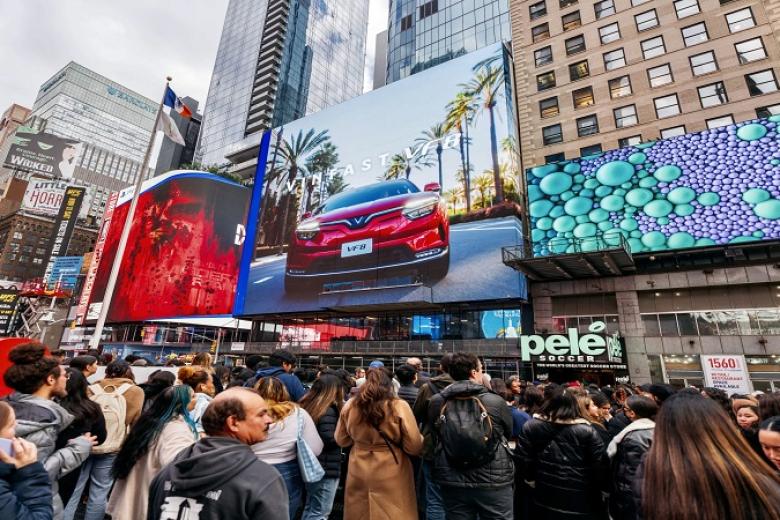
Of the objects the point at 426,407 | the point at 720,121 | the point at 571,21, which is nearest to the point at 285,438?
the point at 426,407

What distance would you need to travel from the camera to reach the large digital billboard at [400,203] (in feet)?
94.7

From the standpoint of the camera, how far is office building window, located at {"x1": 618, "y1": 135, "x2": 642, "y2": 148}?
1015 inches

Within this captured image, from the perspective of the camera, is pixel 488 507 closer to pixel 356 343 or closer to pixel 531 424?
pixel 531 424

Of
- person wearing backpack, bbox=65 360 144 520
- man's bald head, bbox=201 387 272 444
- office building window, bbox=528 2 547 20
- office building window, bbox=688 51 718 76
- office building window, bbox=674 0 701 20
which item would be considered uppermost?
office building window, bbox=528 2 547 20

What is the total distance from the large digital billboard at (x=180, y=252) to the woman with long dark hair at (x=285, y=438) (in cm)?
5207

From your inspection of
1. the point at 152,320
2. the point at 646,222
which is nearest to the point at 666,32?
the point at 646,222

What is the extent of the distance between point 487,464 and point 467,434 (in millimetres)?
421

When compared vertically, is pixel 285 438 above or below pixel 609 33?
below

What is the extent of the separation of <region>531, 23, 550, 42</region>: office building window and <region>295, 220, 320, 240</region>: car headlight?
24.5 meters

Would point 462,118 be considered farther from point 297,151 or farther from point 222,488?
point 222,488

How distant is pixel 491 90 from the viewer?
32062 millimetres

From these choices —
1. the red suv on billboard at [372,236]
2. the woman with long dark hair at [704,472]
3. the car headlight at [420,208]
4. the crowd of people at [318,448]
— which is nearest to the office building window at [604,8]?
the red suv on billboard at [372,236]

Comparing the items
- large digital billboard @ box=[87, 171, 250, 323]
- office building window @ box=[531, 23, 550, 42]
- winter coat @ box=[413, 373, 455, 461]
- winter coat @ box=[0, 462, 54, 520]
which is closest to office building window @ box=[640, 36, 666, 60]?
office building window @ box=[531, 23, 550, 42]

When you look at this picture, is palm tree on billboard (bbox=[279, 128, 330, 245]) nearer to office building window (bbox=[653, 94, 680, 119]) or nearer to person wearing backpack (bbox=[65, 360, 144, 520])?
office building window (bbox=[653, 94, 680, 119])
